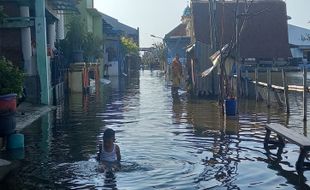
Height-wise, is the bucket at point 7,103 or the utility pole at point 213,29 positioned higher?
the utility pole at point 213,29

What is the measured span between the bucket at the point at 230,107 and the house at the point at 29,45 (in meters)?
7.30

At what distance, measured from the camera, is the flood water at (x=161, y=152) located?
8422mm

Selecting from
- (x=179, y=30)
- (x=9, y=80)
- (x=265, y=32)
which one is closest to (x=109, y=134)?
(x=9, y=80)

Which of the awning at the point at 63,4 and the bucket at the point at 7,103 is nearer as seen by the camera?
the bucket at the point at 7,103

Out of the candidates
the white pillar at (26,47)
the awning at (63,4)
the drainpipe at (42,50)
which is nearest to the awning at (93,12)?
the awning at (63,4)

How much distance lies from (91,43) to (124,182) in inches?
1043

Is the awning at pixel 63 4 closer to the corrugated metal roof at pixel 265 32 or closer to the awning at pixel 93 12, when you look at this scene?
the awning at pixel 93 12

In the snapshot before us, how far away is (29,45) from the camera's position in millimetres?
21859

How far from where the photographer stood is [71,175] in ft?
29.5

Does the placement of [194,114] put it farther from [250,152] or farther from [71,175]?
[71,175]

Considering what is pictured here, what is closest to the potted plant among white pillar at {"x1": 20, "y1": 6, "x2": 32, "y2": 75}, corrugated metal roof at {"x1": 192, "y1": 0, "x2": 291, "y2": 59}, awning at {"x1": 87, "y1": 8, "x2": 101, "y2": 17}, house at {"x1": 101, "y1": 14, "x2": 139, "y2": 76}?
white pillar at {"x1": 20, "y1": 6, "x2": 32, "y2": 75}

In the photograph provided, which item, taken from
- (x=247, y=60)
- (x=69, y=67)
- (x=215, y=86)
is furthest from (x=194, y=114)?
(x=247, y=60)

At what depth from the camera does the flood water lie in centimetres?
842

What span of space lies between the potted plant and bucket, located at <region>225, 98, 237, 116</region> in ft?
22.6
